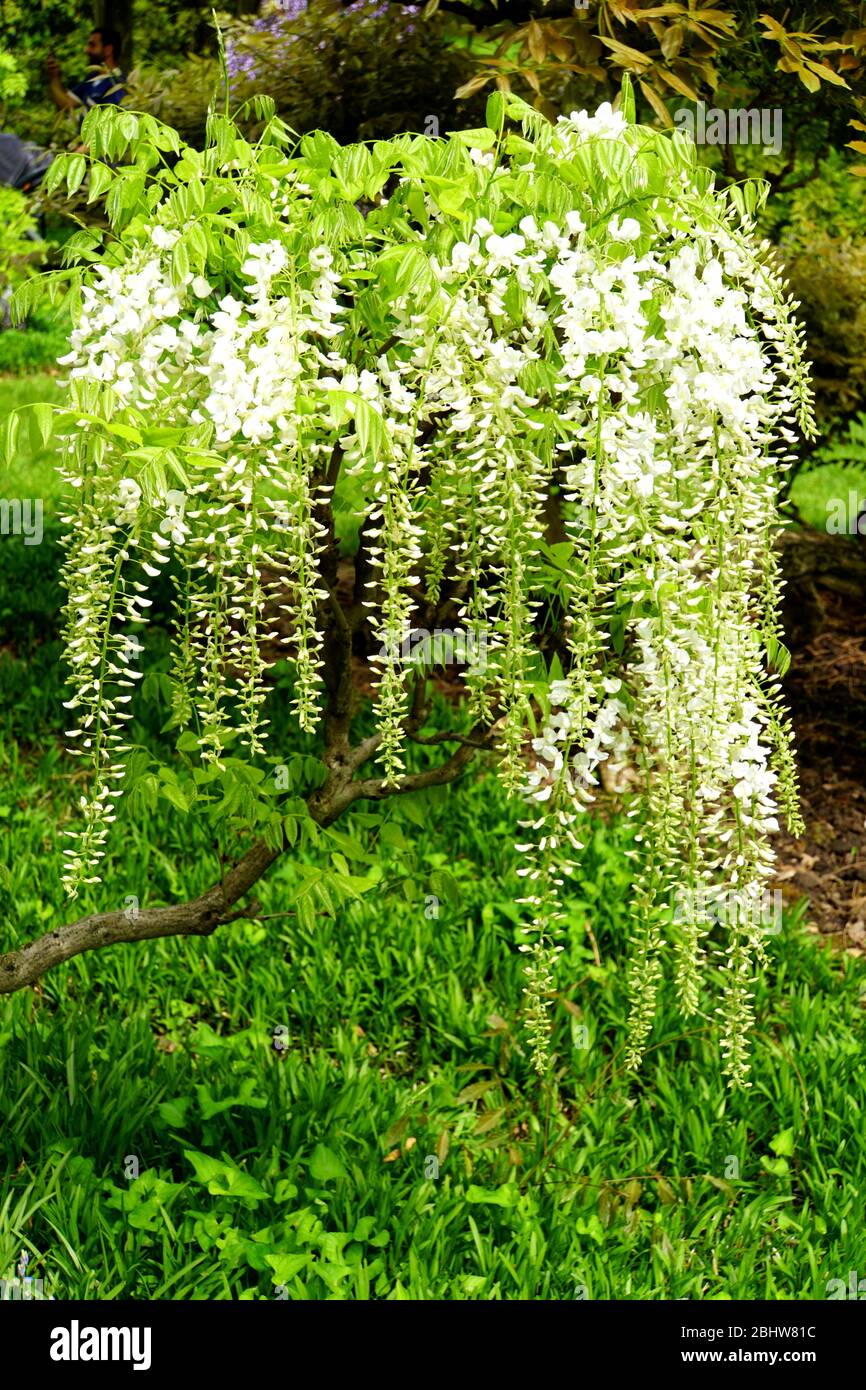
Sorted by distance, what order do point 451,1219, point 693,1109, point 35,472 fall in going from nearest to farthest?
point 451,1219
point 693,1109
point 35,472

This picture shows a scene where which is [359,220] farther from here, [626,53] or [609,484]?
[626,53]

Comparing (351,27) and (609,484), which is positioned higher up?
(351,27)

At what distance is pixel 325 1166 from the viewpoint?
3.04 meters

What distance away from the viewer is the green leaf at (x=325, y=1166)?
303cm

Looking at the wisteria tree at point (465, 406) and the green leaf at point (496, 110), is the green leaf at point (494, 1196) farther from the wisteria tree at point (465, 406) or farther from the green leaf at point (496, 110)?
the green leaf at point (496, 110)

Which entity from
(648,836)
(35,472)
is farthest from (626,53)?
(35,472)

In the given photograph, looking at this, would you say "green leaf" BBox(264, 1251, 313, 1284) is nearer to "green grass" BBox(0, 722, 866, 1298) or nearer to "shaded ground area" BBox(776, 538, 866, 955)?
"green grass" BBox(0, 722, 866, 1298)

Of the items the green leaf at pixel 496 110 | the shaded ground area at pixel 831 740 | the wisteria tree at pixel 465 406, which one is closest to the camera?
the wisteria tree at pixel 465 406

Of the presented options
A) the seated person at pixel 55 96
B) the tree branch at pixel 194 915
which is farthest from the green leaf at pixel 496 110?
the seated person at pixel 55 96

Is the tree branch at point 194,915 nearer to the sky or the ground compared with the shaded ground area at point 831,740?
nearer to the ground

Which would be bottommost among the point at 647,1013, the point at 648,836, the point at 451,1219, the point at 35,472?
the point at 451,1219

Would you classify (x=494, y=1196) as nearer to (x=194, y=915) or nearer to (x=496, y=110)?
(x=194, y=915)

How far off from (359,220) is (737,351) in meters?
0.67
